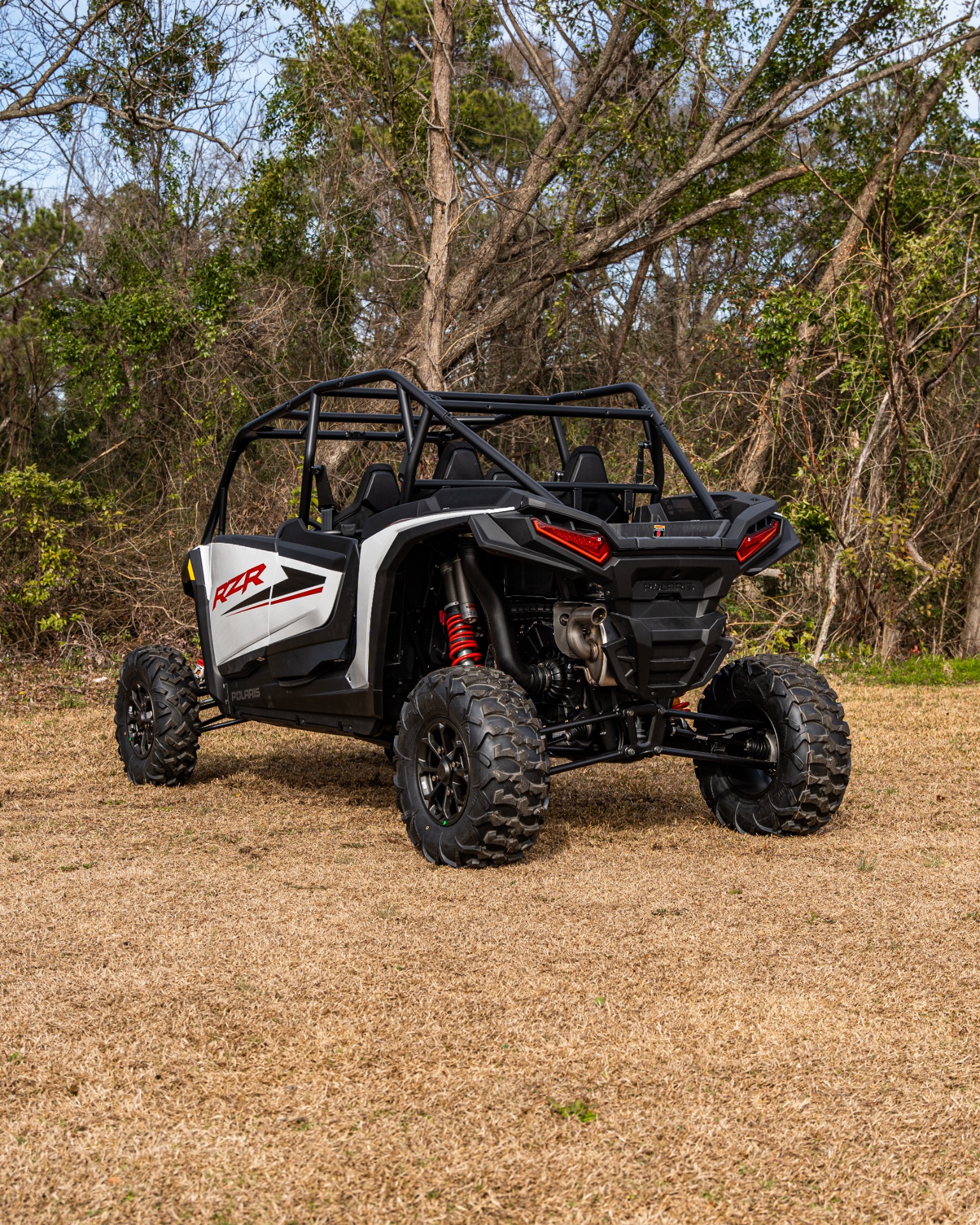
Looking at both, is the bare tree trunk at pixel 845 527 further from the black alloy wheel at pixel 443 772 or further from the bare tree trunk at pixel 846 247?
the black alloy wheel at pixel 443 772

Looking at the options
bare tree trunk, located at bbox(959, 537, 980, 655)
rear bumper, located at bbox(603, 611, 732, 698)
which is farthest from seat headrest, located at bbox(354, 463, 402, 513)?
bare tree trunk, located at bbox(959, 537, 980, 655)

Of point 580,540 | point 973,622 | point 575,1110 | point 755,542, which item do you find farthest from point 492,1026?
point 973,622

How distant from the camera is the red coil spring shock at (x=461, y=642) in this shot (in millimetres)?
5164

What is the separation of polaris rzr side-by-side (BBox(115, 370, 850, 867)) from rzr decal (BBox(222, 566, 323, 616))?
0.03 ft

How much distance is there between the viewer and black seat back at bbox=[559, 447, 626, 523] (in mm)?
5738

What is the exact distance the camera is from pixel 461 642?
17.0 feet

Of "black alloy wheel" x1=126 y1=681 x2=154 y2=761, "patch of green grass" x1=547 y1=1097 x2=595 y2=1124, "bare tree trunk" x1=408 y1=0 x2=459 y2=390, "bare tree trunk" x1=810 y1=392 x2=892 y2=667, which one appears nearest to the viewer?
"patch of green grass" x1=547 y1=1097 x2=595 y2=1124

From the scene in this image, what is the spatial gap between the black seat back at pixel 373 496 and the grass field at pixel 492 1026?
4.65 feet

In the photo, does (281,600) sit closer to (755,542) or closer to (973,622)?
(755,542)

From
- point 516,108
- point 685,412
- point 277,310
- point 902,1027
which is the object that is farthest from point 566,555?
point 516,108

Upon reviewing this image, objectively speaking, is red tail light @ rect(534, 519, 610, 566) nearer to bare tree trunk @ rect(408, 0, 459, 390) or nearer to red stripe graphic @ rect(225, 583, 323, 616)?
red stripe graphic @ rect(225, 583, 323, 616)

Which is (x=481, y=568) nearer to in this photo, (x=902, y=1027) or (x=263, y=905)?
(x=263, y=905)

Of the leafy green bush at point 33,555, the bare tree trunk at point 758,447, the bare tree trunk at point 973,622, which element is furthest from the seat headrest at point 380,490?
the bare tree trunk at point 973,622

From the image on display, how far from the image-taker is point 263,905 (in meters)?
4.20
